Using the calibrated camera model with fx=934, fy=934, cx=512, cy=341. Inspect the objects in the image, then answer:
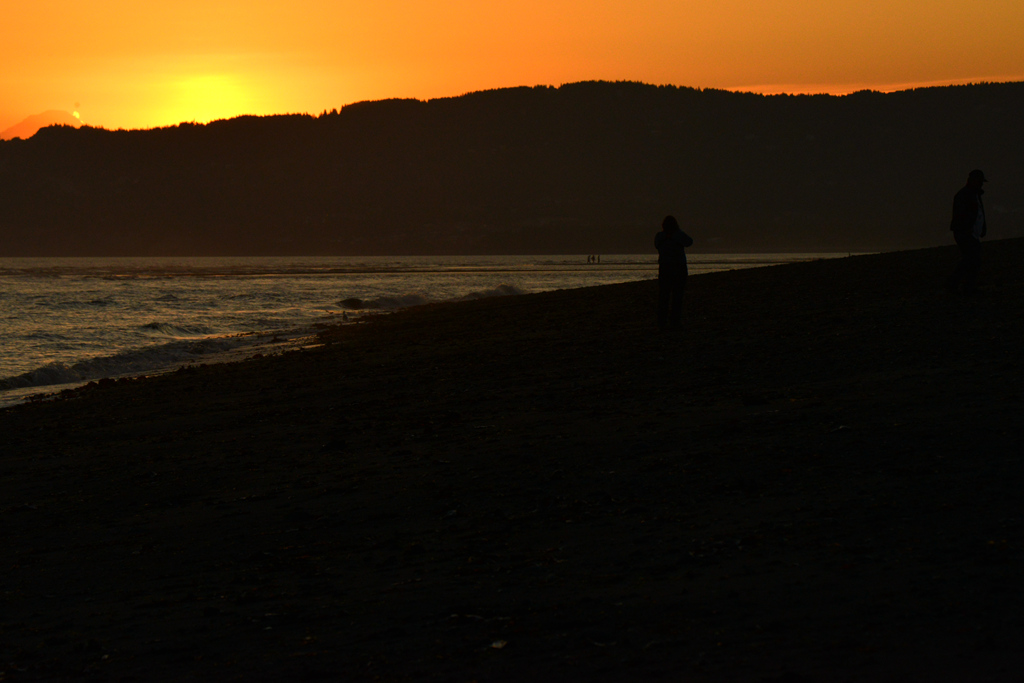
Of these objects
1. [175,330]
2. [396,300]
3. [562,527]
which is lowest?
[175,330]

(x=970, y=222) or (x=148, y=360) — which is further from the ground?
(x=970, y=222)

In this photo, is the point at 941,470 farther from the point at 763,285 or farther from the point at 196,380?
the point at 763,285

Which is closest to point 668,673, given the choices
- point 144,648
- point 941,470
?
point 144,648

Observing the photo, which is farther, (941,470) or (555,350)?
(555,350)

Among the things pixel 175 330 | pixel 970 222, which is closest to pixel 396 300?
pixel 175 330

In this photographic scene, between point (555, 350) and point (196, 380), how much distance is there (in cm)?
537

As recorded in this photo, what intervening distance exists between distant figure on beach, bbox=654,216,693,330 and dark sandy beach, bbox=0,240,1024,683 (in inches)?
93.3

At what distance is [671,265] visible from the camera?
12.3m

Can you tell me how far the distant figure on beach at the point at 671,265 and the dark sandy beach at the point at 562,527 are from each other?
93.3 inches

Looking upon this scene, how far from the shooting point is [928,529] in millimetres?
4340

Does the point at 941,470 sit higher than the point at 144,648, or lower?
higher

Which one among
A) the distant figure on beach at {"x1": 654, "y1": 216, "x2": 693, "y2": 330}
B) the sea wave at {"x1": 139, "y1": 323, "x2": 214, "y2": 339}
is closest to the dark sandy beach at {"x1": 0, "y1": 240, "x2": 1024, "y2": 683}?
the distant figure on beach at {"x1": 654, "y1": 216, "x2": 693, "y2": 330}

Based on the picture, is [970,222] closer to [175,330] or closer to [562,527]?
[562,527]

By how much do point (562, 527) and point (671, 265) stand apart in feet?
25.8
